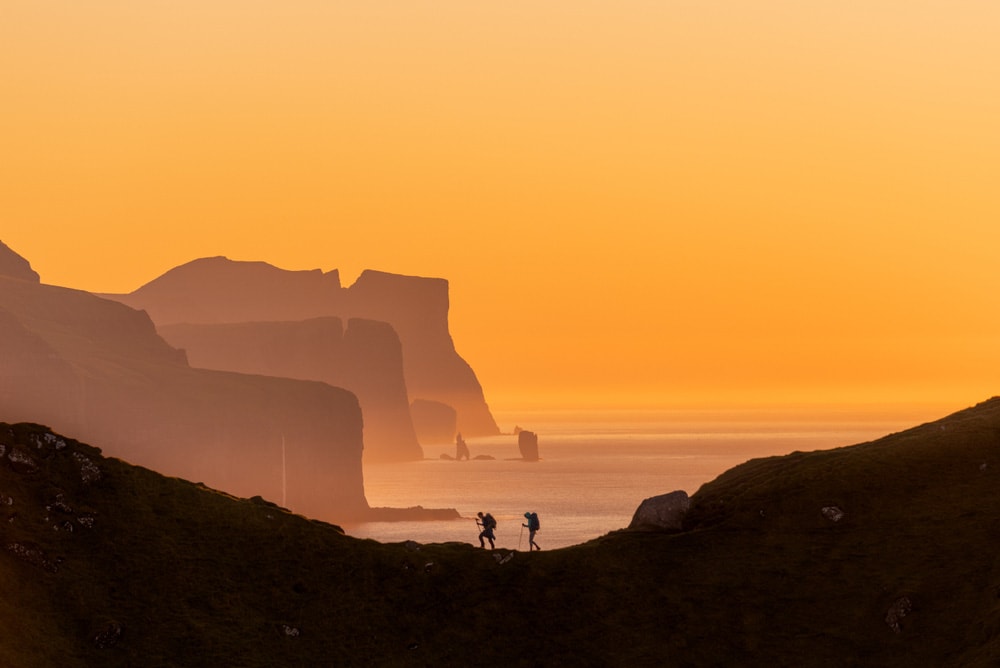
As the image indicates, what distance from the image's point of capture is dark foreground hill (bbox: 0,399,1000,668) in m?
70.6

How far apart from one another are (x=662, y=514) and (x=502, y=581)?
1250cm

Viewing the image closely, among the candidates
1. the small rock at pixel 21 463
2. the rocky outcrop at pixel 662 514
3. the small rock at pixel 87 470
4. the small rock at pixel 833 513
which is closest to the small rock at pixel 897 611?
the small rock at pixel 833 513

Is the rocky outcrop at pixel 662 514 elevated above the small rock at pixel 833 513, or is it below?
above

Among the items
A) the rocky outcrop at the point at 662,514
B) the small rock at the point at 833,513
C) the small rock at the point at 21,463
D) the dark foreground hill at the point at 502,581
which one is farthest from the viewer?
the rocky outcrop at the point at 662,514

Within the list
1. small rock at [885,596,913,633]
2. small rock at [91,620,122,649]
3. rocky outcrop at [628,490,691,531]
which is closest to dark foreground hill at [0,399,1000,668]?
small rock at [91,620,122,649]

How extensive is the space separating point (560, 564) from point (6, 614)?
31.1m

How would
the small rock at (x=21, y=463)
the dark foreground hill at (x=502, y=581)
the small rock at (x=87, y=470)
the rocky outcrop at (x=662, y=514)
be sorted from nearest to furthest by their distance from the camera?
the dark foreground hill at (x=502, y=581), the small rock at (x=21, y=463), the small rock at (x=87, y=470), the rocky outcrop at (x=662, y=514)

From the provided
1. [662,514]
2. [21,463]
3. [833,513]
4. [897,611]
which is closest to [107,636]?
[21,463]

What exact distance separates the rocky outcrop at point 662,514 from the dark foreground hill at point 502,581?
0.90m

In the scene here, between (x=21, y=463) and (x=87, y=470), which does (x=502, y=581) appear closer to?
(x=87, y=470)

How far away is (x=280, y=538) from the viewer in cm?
8144

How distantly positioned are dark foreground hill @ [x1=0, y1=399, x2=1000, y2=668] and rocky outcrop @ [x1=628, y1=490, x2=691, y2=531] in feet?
2.97

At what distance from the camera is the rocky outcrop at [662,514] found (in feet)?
276

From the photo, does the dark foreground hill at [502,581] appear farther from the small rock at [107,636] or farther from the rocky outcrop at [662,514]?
the rocky outcrop at [662,514]
